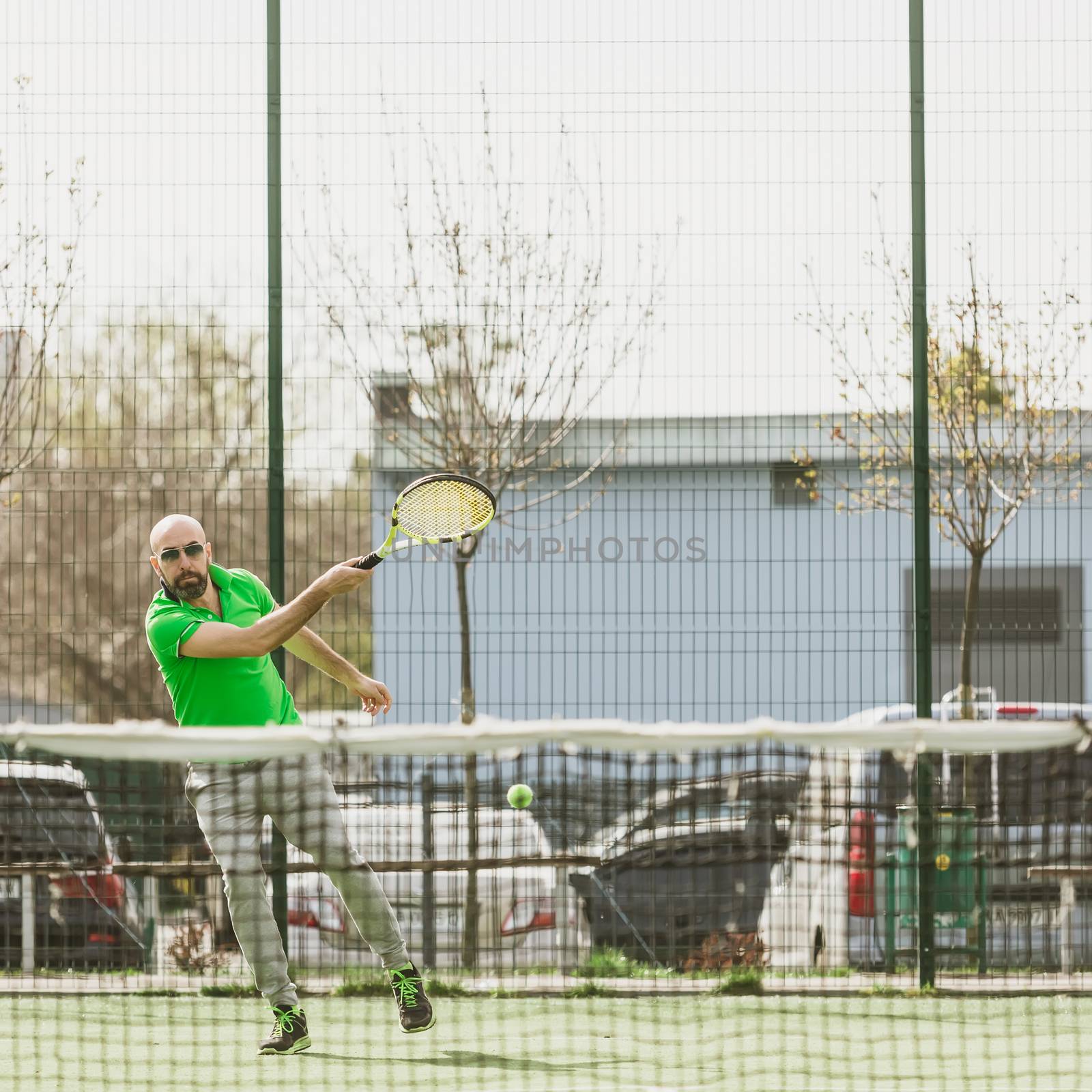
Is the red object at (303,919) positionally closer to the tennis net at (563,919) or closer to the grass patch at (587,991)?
the tennis net at (563,919)

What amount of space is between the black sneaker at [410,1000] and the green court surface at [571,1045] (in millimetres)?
415

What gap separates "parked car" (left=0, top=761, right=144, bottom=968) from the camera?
23.3 feet

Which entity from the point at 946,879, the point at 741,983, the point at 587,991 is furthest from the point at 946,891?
the point at 587,991

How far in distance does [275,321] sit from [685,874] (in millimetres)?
2979

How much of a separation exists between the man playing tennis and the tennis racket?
1.87 ft

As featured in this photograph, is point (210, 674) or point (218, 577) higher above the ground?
point (218, 577)

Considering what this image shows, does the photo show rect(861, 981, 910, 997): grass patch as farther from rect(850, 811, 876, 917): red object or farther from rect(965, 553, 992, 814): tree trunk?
rect(965, 553, 992, 814): tree trunk

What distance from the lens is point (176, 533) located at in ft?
16.5

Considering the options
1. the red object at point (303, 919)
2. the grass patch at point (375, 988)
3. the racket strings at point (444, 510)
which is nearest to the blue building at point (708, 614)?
the red object at point (303, 919)

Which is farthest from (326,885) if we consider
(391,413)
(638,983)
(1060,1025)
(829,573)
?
(1060,1025)

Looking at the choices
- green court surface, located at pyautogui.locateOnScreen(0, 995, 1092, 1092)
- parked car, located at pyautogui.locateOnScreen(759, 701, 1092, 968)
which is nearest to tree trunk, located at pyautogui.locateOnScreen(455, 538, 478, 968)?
green court surface, located at pyautogui.locateOnScreen(0, 995, 1092, 1092)

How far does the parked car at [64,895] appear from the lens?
711 cm

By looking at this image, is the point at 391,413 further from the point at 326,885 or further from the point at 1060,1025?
the point at 1060,1025

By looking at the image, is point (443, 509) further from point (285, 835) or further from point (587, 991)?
point (587, 991)
